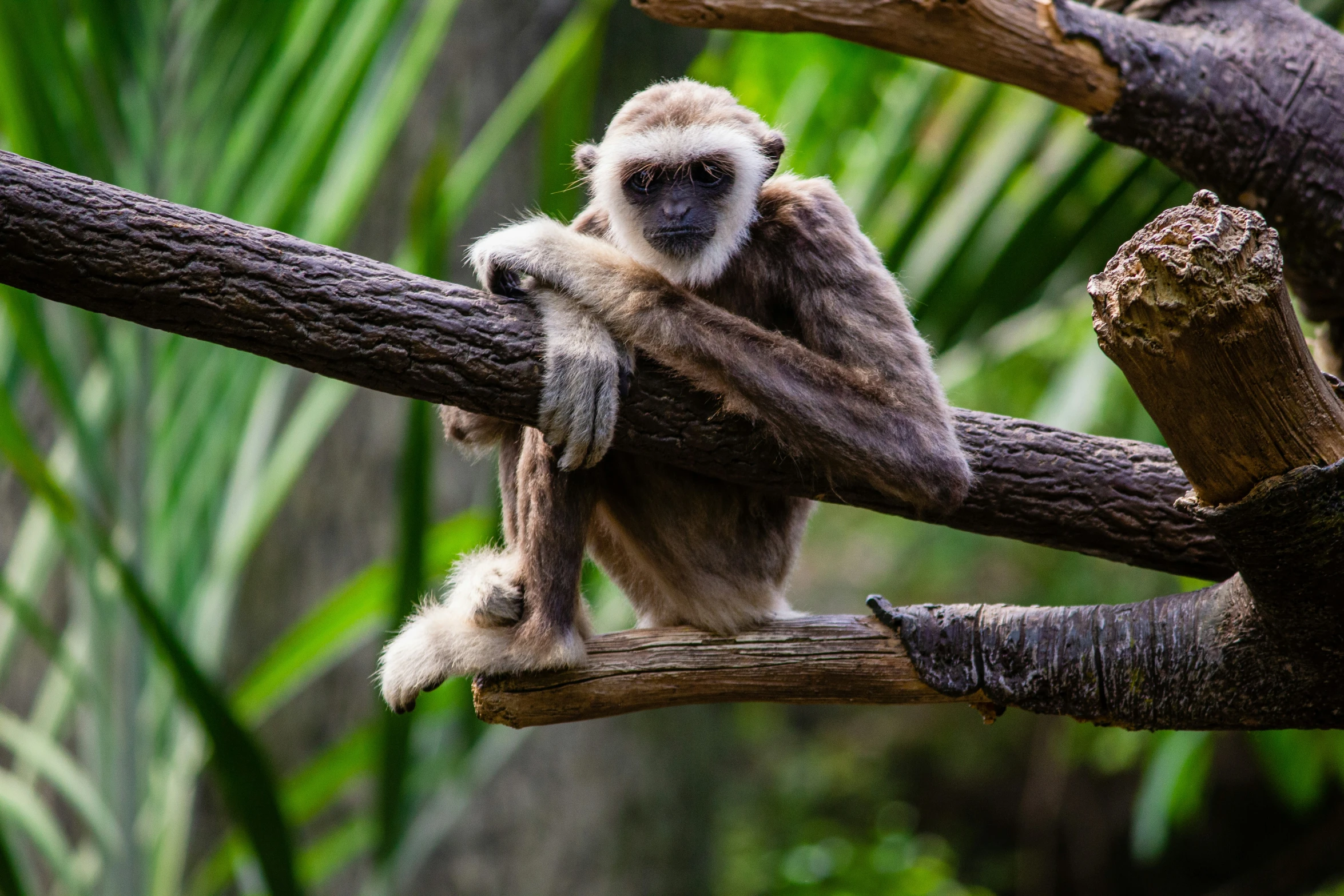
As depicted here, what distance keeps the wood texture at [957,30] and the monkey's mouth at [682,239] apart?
0.61m

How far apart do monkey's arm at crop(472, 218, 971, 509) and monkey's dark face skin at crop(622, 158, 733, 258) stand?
1.01 feet

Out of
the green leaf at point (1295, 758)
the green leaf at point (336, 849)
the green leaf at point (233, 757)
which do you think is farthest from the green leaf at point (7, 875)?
the green leaf at point (1295, 758)

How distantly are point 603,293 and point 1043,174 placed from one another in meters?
3.44

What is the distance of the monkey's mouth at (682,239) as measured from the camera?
2.91 meters

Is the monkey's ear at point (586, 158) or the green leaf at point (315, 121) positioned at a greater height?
the green leaf at point (315, 121)

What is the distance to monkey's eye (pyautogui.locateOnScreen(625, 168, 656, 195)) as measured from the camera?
2.99 m

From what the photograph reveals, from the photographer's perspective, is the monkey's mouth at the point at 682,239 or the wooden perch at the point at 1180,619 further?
the monkey's mouth at the point at 682,239

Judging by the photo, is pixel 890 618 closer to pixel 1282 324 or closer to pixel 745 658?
pixel 745 658

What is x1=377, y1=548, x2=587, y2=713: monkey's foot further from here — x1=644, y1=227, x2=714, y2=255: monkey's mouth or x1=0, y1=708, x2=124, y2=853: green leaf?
x1=0, y1=708, x2=124, y2=853: green leaf

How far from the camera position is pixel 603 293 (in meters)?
2.55

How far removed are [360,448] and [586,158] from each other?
3549 mm

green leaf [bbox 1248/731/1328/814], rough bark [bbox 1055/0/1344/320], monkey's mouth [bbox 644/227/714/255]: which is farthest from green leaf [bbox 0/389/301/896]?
green leaf [bbox 1248/731/1328/814]

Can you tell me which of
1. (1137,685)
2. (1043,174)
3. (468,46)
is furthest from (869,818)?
(1137,685)

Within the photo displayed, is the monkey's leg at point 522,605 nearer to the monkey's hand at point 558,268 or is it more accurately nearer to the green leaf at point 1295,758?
the monkey's hand at point 558,268
